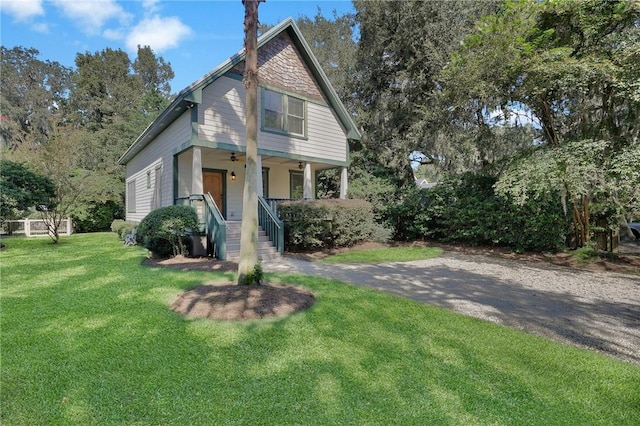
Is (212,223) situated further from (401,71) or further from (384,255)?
(401,71)

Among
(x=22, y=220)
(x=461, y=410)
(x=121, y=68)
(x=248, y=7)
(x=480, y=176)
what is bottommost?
(x=461, y=410)

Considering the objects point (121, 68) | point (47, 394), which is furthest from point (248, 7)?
point (121, 68)

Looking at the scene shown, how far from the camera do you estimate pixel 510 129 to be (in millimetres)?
12070

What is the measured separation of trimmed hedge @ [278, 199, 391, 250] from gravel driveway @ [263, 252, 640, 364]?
56.2 inches

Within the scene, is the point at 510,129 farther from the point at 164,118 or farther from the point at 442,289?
the point at 164,118

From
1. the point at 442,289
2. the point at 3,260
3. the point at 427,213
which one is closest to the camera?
the point at 442,289

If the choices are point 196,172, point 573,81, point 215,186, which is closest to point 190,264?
point 196,172

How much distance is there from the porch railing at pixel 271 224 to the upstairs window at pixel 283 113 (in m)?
3.01

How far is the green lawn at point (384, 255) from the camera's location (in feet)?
29.4

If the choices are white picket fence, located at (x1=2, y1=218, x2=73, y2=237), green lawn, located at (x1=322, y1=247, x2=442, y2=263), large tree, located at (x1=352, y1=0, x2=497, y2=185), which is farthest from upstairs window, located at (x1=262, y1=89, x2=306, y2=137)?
white picket fence, located at (x1=2, y1=218, x2=73, y2=237)

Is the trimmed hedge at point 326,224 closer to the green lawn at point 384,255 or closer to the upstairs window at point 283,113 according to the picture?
the green lawn at point 384,255

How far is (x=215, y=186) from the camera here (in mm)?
12477

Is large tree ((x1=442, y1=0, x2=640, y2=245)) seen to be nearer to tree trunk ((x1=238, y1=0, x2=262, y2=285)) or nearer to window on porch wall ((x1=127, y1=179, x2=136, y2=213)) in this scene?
tree trunk ((x1=238, y1=0, x2=262, y2=285))

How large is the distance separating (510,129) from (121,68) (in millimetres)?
37693
